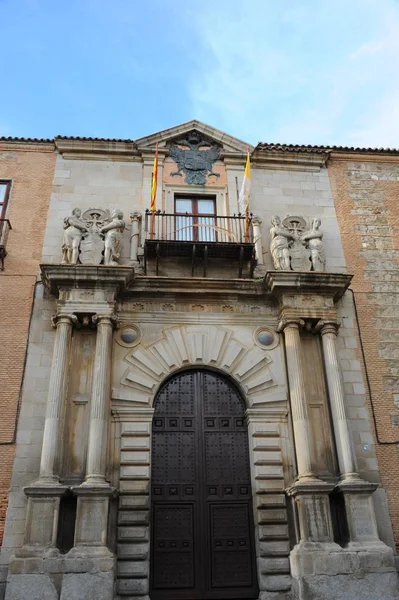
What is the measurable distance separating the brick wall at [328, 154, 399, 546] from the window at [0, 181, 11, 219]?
7849mm

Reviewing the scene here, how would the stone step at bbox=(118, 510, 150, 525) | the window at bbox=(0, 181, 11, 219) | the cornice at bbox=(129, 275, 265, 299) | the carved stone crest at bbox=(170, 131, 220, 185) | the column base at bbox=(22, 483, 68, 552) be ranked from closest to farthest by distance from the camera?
the column base at bbox=(22, 483, 68, 552) < the stone step at bbox=(118, 510, 150, 525) < the cornice at bbox=(129, 275, 265, 299) < the window at bbox=(0, 181, 11, 219) < the carved stone crest at bbox=(170, 131, 220, 185)

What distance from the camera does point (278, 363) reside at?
10.7 m

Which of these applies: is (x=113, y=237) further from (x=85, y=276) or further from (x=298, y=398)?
(x=298, y=398)

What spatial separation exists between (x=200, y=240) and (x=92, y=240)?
2373 mm

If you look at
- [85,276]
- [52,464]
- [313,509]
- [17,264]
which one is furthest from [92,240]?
[313,509]

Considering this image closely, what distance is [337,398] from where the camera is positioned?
32.8 ft

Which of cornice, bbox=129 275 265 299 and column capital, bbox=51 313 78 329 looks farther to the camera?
cornice, bbox=129 275 265 299

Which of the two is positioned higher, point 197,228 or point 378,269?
point 197,228

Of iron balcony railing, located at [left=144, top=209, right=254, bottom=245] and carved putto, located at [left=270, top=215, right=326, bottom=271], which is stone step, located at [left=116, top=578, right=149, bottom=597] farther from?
iron balcony railing, located at [left=144, top=209, right=254, bottom=245]

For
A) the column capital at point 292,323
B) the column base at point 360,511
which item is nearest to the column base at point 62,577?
the column base at point 360,511

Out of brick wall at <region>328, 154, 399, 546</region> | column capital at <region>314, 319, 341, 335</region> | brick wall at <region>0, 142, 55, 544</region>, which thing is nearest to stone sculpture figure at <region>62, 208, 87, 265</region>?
brick wall at <region>0, 142, 55, 544</region>

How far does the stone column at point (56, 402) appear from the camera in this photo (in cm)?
897

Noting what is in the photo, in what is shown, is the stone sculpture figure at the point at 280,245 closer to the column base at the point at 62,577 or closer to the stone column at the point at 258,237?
the stone column at the point at 258,237

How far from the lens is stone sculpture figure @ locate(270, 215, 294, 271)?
11.3m
